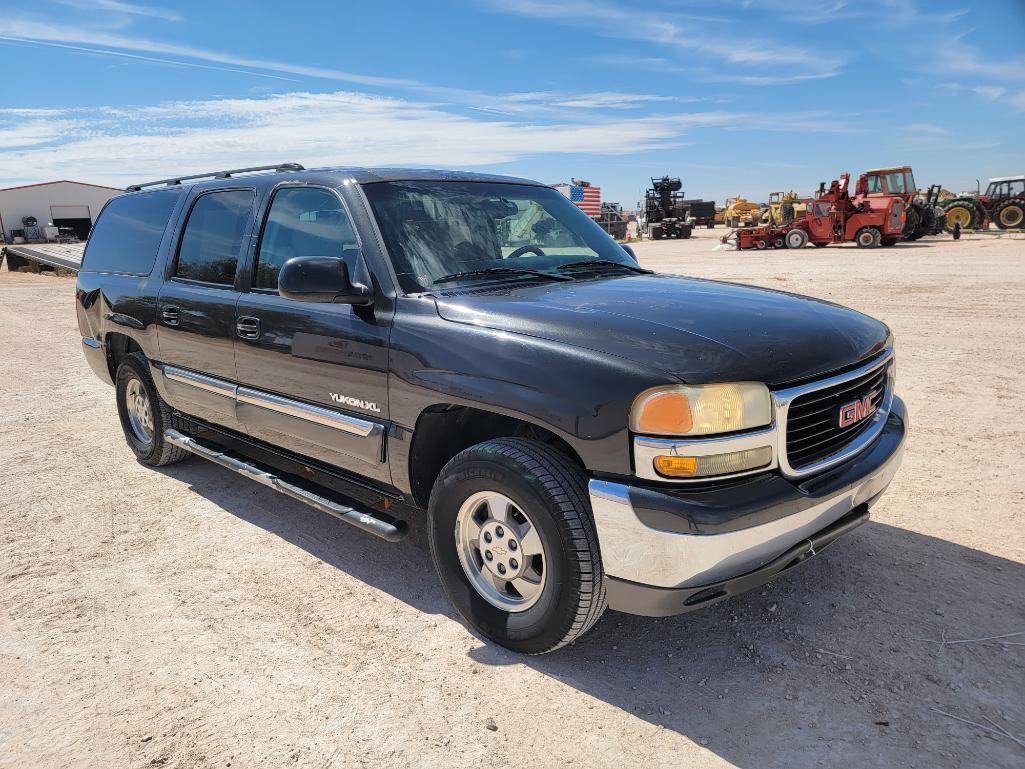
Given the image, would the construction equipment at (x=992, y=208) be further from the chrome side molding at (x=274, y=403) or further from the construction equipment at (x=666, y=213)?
the chrome side molding at (x=274, y=403)

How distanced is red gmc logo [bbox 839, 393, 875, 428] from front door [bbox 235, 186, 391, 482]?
182cm

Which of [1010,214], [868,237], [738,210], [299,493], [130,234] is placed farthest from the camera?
[738,210]

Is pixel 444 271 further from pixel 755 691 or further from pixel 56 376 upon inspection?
pixel 56 376

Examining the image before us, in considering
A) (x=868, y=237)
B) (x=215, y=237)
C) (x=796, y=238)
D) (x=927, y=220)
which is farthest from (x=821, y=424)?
(x=927, y=220)

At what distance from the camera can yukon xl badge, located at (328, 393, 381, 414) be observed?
3.19 meters

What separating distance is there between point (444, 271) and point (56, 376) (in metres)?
7.33

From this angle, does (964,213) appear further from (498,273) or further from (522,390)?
(522,390)

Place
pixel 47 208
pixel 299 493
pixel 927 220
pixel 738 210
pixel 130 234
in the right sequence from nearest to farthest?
pixel 299 493 < pixel 130 234 < pixel 927 220 < pixel 738 210 < pixel 47 208

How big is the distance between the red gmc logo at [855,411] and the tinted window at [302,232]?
2.15m

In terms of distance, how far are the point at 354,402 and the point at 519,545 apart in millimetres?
1038

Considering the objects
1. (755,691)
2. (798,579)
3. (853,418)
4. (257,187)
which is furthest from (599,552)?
(257,187)

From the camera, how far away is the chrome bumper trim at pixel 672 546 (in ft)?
7.55

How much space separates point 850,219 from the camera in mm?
25156

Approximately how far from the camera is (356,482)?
351 cm
